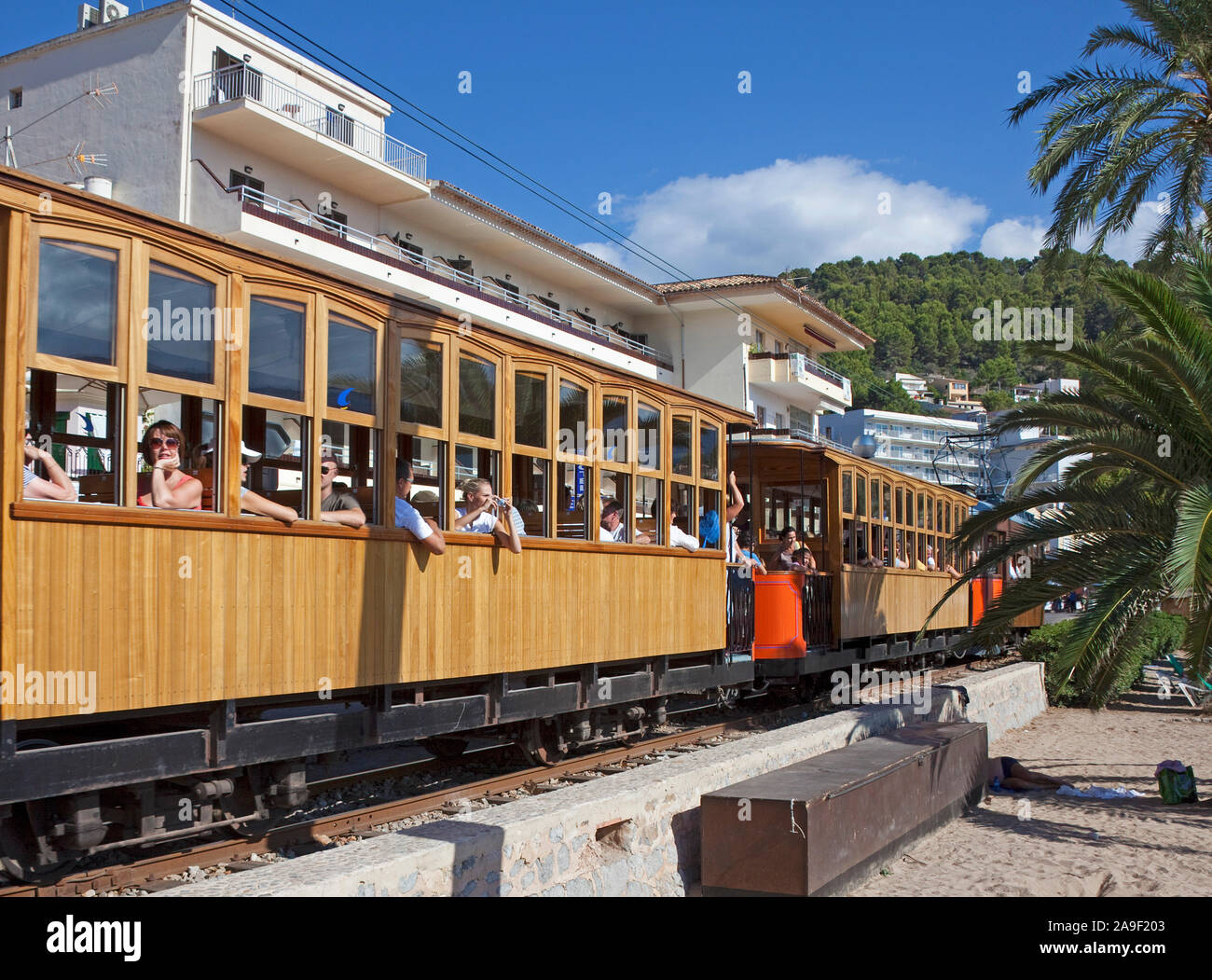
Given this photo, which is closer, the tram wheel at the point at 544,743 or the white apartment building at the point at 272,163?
the tram wheel at the point at 544,743

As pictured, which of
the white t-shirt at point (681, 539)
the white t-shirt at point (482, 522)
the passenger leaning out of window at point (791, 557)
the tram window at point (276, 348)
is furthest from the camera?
the passenger leaning out of window at point (791, 557)

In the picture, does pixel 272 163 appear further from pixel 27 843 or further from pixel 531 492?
pixel 27 843

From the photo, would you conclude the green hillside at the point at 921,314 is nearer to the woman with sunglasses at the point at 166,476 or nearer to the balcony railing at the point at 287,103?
the balcony railing at the point at 287,103

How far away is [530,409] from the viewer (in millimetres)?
8289

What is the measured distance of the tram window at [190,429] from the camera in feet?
18.6

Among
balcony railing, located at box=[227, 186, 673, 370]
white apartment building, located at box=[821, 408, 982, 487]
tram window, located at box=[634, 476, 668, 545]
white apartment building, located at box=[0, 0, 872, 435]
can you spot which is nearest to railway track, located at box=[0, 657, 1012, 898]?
tram window, located at box=[634, 476, 668, 545]

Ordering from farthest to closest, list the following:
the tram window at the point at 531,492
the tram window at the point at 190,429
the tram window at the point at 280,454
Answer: the tram window at the point at 531,492
the tram window at the point at 280,454
the tram window at the point at 190,429

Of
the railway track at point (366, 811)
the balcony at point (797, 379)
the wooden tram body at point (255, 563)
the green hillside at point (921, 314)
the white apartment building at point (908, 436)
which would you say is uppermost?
the green hillside at point (921, 314)

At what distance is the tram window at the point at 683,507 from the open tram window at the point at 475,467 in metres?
2.94

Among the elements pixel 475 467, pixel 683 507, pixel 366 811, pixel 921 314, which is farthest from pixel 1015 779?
pixel 921 314

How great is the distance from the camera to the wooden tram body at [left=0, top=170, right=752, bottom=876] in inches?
195

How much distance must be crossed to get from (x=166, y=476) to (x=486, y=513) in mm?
2561

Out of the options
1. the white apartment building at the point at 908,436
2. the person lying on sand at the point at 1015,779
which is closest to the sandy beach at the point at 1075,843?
the person lying on sand at the point at 1015,779

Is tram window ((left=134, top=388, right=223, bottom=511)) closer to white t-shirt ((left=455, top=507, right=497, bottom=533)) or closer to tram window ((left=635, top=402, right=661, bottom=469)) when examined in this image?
white t-shirt ((left=455, top=507, right=497, bottom=533))
